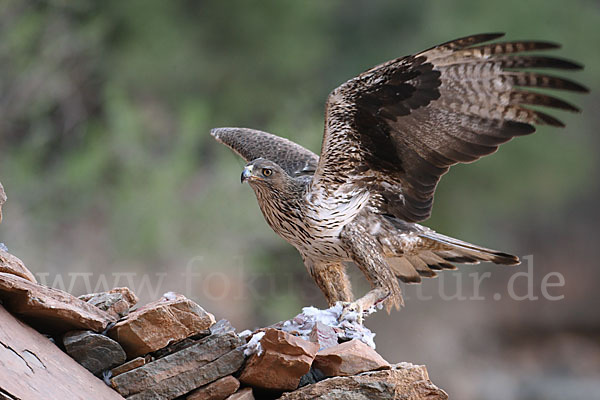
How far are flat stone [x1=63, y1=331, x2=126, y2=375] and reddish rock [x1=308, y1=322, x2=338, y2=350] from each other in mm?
919

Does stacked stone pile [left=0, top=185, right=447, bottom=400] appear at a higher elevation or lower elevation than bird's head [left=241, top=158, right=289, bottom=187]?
lower

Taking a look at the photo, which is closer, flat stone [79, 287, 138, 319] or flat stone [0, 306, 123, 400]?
flat stone [0, 306, 123, 400]

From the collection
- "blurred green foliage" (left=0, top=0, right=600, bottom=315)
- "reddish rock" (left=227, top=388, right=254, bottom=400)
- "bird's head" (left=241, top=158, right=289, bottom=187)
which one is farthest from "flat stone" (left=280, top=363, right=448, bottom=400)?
"blurred green foliage" (left=0, top=0, right=600, bottom=315)

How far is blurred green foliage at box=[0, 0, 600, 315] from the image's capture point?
11.0 m

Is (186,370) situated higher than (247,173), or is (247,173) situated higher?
(247,173)

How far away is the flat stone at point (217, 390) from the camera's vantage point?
122 inches

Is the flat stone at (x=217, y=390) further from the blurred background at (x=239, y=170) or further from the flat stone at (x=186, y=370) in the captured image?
the blurred background at (x=239, y=170)

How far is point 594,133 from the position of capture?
1612cm

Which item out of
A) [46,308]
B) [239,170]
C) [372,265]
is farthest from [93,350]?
[239,170]

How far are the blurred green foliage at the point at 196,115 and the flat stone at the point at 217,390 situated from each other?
789 cm

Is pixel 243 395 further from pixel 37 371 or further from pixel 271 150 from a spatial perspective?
pixel 271 150

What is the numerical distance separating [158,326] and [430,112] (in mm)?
1944

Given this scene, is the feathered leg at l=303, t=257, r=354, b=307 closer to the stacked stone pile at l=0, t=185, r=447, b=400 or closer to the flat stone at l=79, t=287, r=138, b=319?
the stacked stone pile at l=0, t=185, r=447, b=400

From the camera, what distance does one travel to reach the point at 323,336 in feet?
11.4
